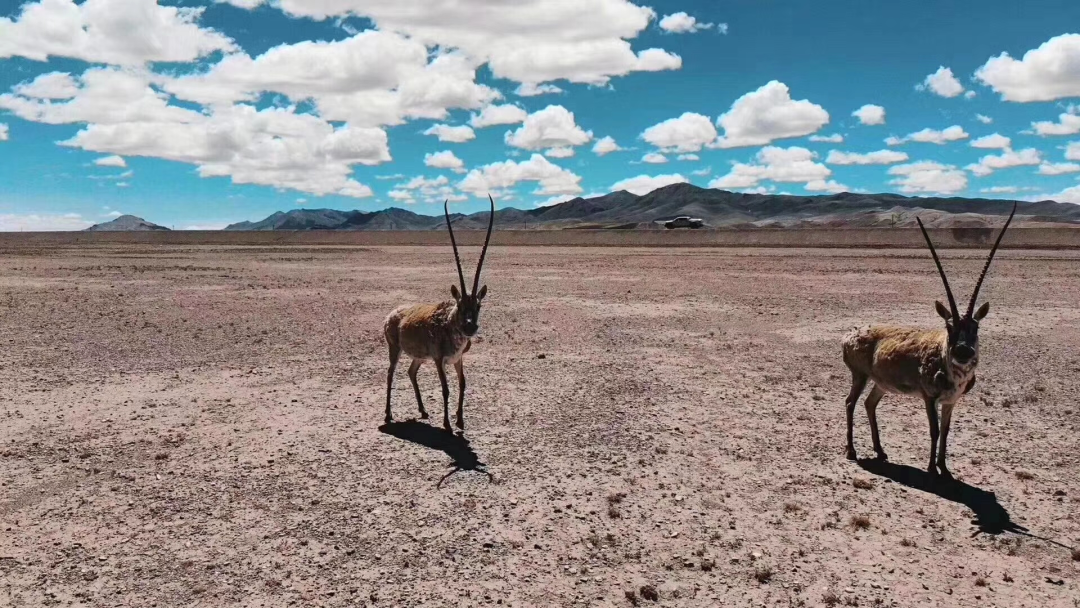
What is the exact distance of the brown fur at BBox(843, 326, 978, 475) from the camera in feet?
26.6

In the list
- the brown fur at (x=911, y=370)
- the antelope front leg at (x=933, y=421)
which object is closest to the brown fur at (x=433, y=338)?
the brown fur at (x=911, y=370)

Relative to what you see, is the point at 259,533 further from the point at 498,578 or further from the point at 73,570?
the point at 498,578

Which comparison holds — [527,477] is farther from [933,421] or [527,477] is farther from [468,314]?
[933,421]

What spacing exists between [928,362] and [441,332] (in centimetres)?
648

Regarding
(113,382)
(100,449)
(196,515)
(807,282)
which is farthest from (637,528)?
(807,282)

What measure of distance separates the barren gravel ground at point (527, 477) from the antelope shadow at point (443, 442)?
0.05 metres

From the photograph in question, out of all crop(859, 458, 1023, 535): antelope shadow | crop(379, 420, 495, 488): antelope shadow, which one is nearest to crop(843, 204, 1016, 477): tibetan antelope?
crop(859, 458, 1023, 535): antelope shadow

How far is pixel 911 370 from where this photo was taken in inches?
336

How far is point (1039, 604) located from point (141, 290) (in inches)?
1275

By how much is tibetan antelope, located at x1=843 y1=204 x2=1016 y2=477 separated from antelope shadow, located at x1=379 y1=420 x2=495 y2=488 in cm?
506

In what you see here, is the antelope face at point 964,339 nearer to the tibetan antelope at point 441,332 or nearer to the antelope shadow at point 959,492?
the antelope shadow at point 959,492

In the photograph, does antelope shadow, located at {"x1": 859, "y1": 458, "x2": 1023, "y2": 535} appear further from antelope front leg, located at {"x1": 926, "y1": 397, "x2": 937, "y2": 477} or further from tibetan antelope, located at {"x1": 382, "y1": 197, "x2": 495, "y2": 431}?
tibetan antelope, located at {"x1": 382, "y1": 197, "x2": 495, "y2": 431}

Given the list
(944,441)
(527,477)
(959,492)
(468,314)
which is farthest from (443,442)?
(959,492)

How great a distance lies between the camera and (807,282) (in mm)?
32438
